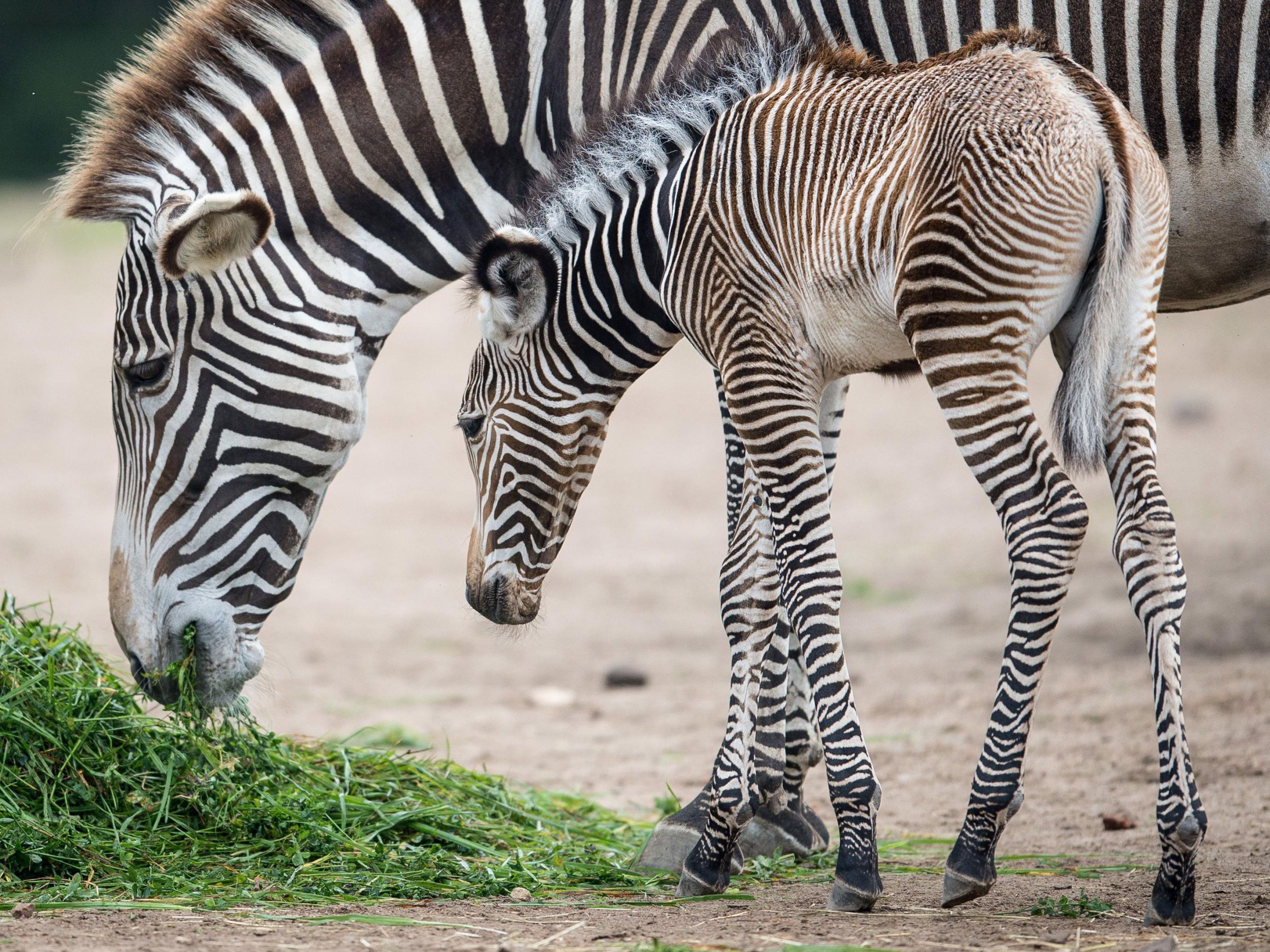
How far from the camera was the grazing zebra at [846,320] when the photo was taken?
3.62 metres

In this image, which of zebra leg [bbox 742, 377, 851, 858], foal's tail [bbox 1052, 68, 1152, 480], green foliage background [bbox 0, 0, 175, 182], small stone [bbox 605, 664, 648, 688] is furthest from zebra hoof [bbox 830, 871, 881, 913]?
green foliage background [bbox 0, 0, 175, 182]

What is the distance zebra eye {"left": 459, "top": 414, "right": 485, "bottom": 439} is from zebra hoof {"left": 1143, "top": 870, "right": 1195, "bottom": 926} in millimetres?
2655

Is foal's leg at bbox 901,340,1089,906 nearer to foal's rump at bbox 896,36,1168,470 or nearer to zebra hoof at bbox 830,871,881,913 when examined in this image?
foal's rump at bbox 896,36,1168,470

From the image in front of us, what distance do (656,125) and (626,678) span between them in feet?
15.1

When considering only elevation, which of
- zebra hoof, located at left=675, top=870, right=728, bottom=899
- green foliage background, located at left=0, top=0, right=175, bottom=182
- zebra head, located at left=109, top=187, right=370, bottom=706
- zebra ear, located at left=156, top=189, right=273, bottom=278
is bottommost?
zebra hoof, located at left=675, top=870, right=728, bottom=899

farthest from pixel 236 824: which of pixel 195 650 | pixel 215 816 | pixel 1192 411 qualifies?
pixel 1192 411

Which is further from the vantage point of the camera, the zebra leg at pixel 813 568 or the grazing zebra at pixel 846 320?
the zebra leg at pixel 813 568

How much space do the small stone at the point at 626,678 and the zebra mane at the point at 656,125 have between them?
4208 millimetres

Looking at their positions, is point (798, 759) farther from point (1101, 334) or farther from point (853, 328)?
point (1101, 334)

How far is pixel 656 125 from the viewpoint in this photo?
14.8 ft

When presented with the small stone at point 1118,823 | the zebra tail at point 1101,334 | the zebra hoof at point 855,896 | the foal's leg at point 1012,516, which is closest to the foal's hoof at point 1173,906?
the foal's leg at point 1012,516

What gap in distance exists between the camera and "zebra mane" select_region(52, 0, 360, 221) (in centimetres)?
512

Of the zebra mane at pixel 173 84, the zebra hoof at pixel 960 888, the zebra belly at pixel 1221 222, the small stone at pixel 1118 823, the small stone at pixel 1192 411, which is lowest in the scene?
the zebra hoof at pixel 960 888

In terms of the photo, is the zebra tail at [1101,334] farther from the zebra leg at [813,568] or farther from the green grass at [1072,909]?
the green grass at [1072,909]
